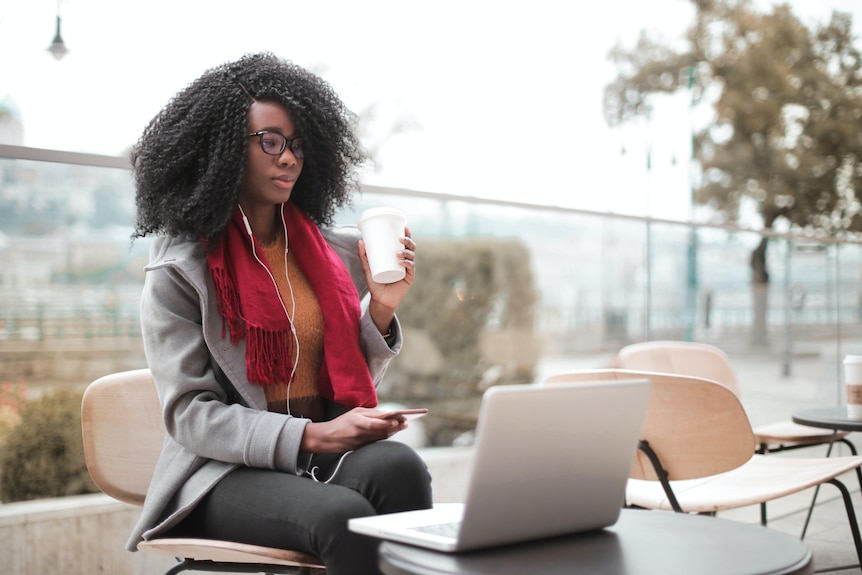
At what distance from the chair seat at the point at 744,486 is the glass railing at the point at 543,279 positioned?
3.99ft

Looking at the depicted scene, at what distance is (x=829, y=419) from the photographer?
2557 mm

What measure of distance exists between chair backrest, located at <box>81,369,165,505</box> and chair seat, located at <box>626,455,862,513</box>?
1102 millimetres

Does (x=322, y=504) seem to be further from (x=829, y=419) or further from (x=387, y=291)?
(x=829, y=419)

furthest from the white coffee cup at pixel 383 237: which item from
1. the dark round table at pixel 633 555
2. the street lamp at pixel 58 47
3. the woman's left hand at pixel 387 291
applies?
the street lamp at pixel 58 47

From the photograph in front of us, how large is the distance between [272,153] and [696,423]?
116 cm

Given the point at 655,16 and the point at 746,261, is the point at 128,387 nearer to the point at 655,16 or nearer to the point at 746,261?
Answer: the point at 746,261

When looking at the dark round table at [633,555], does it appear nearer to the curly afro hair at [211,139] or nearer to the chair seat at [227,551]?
the chair seat at [227,551]

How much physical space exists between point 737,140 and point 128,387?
44.1 feet

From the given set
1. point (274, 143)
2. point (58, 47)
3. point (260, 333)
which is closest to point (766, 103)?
point (58, 47)

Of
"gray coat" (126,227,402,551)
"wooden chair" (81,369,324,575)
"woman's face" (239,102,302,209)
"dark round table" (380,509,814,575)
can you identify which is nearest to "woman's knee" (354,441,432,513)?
"gray coat" (126,227,402,551)

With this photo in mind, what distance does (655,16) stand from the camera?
1447 cm

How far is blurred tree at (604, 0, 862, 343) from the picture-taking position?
40.6 ft

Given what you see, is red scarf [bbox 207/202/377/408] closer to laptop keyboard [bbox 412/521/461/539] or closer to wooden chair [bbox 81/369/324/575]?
wooden chair [bbox 81/369/324/575]

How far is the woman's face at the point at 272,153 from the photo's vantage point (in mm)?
1617
